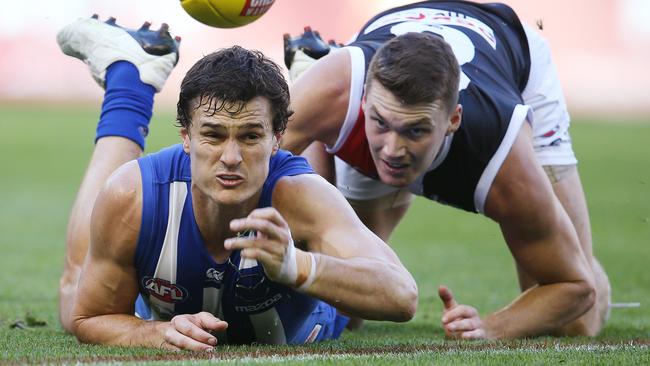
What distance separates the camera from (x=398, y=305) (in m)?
4.77

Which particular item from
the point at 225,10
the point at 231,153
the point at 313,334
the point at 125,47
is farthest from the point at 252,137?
Result: the point at 125,47

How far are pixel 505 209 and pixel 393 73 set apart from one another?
3.45 ft

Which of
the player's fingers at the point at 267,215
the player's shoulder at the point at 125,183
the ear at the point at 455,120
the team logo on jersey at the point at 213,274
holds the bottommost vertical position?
the team logo on jersey at the point at 213,274

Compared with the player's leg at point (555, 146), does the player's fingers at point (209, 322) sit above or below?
above

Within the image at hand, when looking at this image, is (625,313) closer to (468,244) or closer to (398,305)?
(398,305)

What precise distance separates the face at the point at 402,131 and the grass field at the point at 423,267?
0.93 m

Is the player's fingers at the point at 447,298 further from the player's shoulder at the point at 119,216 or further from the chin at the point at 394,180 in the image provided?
the player's shoulder at the point at 119,216

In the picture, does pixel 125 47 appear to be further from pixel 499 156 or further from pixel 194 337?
pixel 194 337

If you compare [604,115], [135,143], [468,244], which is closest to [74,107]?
[604,115]

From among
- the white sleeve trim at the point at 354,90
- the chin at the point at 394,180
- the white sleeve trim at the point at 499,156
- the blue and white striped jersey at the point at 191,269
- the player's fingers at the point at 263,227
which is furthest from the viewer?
the white sleeve trim at the point at 354,90

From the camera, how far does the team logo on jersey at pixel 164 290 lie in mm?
5258

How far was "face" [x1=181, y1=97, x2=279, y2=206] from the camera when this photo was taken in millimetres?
4801

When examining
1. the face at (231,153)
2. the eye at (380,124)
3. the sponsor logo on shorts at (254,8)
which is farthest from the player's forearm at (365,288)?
the sponsor logo on shorts at (254,8)

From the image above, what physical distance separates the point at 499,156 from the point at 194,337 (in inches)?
84.7
